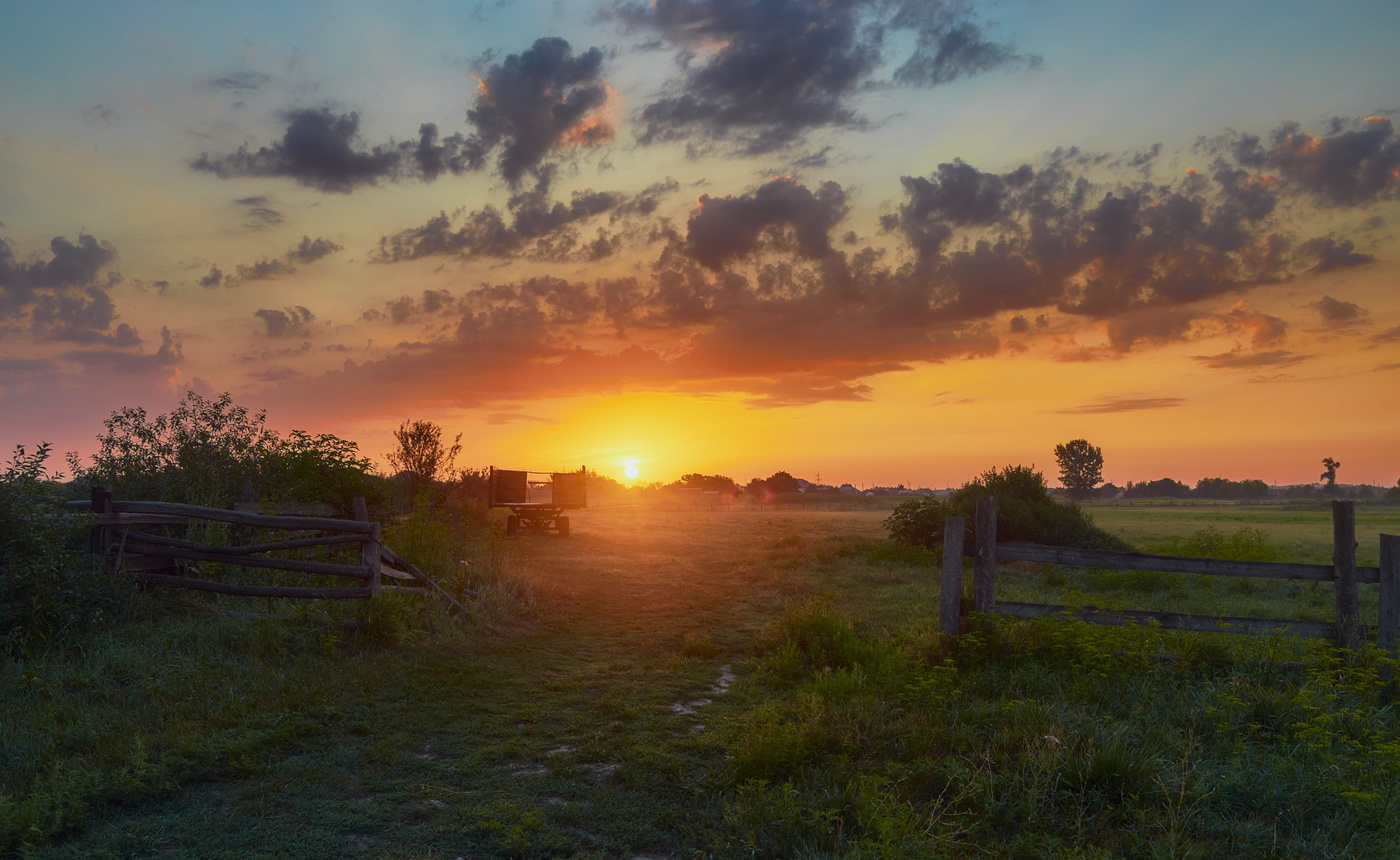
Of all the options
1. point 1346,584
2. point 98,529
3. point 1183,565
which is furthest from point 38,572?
point 1346,584

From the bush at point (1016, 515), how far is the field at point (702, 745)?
15.0m

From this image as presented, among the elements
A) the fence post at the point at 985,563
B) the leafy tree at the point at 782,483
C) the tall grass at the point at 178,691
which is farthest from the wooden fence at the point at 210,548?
the leafy tree at the point at 782,483

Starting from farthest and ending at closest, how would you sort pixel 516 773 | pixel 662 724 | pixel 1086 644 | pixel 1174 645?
pixel 1174 645
pixel 1086 644
pixel 662 724
pixel 516 773

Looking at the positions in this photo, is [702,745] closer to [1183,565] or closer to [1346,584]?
[1183,565]

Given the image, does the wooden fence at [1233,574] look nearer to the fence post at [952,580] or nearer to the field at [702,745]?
the fence post at [952,580]

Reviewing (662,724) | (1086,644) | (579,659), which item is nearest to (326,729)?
(662,724)

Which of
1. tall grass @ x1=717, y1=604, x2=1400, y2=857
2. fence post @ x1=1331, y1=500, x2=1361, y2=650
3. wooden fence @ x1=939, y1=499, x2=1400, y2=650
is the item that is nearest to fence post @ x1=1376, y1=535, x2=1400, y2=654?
wooden fence @ x1=939, y1=499, x2=1400, y2=650

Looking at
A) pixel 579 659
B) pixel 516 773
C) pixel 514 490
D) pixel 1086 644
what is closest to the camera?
pixel 516 773

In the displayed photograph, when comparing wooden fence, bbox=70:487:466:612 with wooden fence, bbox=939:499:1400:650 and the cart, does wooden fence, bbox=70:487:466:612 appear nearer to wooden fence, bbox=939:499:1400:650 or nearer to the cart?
wooden fence, bbox=939:499:1400:650

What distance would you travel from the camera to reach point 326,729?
684 cm

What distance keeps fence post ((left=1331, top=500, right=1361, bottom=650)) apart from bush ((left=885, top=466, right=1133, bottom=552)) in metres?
14.0

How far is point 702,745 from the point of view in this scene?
21.6 ft

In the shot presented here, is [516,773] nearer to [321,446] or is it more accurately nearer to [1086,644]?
[1086,644]

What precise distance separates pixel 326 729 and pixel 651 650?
491 centimetres
